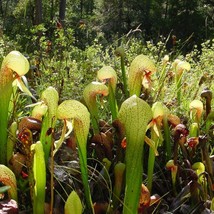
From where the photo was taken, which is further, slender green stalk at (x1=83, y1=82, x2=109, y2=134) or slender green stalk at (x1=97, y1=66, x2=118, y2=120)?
slender green stalk at (x1=97, y1=66, x2=118, y2=120)

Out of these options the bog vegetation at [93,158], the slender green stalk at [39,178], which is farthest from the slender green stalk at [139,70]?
the slender green stalk at [39,178]

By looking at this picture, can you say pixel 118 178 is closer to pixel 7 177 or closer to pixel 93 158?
pixel 93 158

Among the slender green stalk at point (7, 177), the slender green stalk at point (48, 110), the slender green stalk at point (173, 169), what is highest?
the slender green stalk at point (48, 110)

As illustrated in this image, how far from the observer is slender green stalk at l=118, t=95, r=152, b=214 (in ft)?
2.71

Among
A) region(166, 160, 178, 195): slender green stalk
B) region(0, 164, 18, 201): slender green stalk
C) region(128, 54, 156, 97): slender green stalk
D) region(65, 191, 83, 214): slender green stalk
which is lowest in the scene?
region(166, 160, 178, 195): slender green stalk

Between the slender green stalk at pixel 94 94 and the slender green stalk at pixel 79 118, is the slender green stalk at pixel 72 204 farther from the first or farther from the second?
the slender green stalk at pixel 94 94

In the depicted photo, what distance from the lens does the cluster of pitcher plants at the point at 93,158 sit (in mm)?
873

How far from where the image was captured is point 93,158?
115cm

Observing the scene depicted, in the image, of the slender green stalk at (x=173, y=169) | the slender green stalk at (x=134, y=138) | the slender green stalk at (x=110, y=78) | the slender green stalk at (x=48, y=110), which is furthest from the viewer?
the slender green stalk at (x=110, y=78)

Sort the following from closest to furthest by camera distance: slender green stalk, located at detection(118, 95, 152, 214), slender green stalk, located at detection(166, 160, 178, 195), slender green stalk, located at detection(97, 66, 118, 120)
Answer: slender green stalk, located at detection(118, 95, 152, 214) → slender green stalk, located at detection(166, 160, 178, 195) → slender green stalk, located at detection(97, 66, 118, 120)

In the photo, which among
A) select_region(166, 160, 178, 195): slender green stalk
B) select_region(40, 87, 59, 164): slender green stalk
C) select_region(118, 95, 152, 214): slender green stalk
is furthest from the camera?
select_region(166, 160, 178, 195): slender green stalk

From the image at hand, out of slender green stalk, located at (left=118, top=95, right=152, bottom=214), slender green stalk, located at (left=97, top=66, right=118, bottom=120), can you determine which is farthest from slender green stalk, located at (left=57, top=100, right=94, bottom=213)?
slender green stalk, located at (left=97, top=66, right=118, bottom=120)

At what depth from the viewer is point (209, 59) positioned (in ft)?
13.1

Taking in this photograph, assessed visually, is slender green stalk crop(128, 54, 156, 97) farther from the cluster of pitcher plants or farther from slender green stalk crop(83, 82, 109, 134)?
slender green stalk crop(83, 82, 109, 134)
